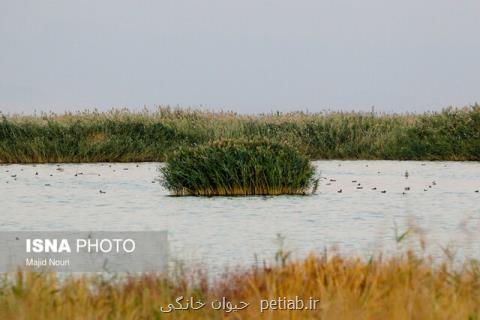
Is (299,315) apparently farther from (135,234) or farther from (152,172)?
(152,172)

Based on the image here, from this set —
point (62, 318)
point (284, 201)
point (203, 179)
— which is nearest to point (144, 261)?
point (62, 318)

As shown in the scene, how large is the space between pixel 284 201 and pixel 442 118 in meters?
22.6

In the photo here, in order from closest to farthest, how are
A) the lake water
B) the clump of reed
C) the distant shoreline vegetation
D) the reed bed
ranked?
the reed bed < the lake water < the clump of reed < the distant shoreline vegetation

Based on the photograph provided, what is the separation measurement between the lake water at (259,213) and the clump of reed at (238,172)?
1.91 ft

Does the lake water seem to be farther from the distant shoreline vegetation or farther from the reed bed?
the distant shoreline vegetation

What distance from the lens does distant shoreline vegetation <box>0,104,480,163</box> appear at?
1518 inches

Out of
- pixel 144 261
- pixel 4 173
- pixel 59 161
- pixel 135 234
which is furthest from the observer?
pixel 59 161

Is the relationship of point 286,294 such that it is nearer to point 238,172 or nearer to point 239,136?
point 238,172

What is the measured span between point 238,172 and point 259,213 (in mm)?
4278

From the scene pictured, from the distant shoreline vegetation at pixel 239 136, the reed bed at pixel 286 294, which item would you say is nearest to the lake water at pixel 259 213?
the reed bed at pixel 286 294

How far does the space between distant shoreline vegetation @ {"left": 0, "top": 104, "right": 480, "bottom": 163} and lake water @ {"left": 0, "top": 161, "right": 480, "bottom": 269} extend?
8597 millimetres

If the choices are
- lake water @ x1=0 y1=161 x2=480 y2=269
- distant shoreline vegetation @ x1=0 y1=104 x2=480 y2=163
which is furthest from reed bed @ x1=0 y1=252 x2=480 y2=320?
distant shoreline vegetation @ x1=0 y1=104 x2=480 y2=163

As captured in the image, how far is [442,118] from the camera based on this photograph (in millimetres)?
41844

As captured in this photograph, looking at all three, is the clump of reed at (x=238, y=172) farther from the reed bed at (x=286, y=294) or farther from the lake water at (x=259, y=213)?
the reed bed at (x=286, y=294)
